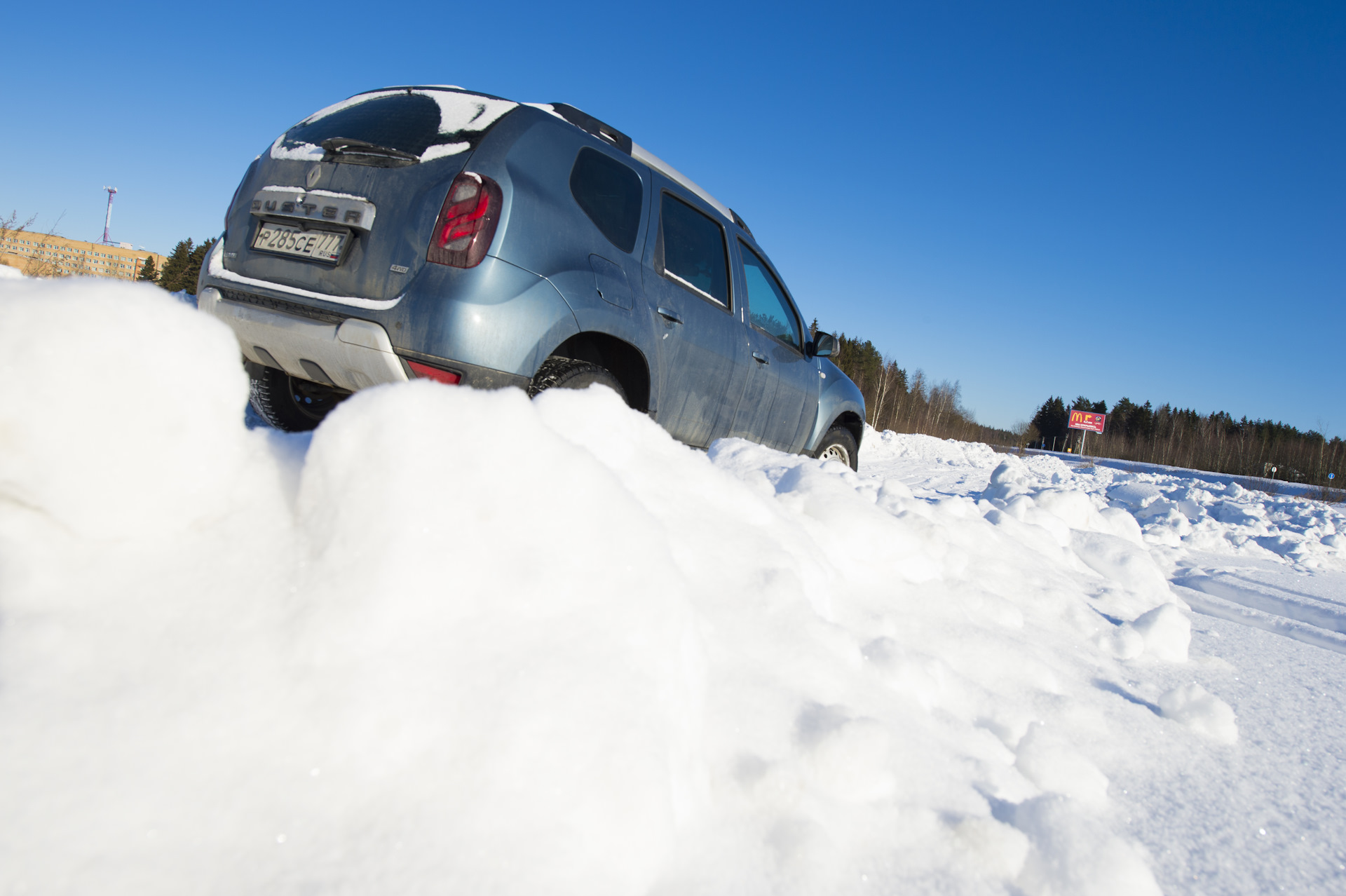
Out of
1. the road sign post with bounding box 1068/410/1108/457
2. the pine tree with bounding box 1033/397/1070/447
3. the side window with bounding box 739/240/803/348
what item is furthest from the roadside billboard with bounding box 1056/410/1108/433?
the side window with bounding box 739/240/803/348

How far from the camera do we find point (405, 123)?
2.76 meters

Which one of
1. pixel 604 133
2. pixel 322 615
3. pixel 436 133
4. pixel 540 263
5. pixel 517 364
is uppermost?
pixel 604 133

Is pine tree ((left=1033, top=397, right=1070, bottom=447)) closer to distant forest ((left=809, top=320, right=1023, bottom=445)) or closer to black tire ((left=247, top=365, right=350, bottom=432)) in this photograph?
distant forest ((left=809, top=320, right=1023, bottom=445))

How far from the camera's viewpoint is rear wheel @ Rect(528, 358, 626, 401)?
271cm

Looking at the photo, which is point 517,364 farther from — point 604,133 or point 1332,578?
point 1332,578

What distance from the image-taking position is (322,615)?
970 mm

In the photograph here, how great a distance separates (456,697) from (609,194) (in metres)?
2.54

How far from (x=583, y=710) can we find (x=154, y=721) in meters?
0.55

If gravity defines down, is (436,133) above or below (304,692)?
above

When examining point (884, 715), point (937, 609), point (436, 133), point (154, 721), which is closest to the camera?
point (154, 721)

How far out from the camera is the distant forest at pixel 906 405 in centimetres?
4081

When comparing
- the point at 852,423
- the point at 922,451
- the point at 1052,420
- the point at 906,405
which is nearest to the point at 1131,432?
the point at 1052,420

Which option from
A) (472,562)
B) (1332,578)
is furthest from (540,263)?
(1332,578)

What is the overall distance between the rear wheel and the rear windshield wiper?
935 mm
